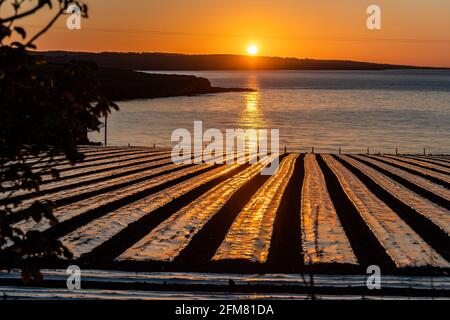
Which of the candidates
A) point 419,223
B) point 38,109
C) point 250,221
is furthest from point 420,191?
point 38,109

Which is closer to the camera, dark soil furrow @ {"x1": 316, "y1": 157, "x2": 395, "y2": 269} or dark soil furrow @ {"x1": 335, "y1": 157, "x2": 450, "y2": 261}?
dark soil furrow @ {"x1": 316, "y1": 157, "x2": 395, "y2": 269}

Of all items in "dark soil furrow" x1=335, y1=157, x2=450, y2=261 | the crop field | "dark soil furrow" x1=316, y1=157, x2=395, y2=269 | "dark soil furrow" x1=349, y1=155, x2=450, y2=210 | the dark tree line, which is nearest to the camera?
the dark tree line

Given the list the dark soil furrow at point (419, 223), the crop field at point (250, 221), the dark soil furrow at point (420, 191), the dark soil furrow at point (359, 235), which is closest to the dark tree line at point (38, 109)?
the crop field at point (250, 221)

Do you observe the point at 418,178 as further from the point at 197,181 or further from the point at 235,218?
the point at 235,218

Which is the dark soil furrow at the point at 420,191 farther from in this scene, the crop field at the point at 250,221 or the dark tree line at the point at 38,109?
the dark tree line at the point at 38,109

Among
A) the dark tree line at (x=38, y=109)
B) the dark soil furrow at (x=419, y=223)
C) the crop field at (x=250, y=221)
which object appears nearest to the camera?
the dark tree line at (x=38, y=109)

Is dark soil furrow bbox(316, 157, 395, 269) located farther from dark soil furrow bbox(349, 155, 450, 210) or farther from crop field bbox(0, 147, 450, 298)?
dark soil furrow bbox(349, 155, 450, 210)

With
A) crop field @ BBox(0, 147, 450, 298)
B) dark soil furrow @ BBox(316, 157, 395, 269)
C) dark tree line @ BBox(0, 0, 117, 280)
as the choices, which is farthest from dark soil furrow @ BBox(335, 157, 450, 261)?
dark tree line @ BBox(0, 0, 117, 280)

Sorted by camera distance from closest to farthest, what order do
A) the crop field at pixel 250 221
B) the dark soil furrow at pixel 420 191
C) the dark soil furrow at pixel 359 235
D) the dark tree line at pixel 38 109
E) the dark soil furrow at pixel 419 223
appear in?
1. the dark tree line at pixel 38 109
2. the crop field at pixel 250 221
3. the dark soil furrow at pixel 359 235
4. the dark soil furrow at pixel 419 223
5. the dark soil furrow at pixel 420 191

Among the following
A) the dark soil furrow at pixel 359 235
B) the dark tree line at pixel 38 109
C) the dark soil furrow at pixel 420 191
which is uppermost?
the dark tree line at pixel 38 109

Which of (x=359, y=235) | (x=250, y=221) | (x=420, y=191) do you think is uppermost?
(x=420, y=191)

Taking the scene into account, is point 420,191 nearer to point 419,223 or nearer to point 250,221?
point 419,223

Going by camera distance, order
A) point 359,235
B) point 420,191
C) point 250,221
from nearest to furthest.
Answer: point 359,235
point 250,221
point 420,191
